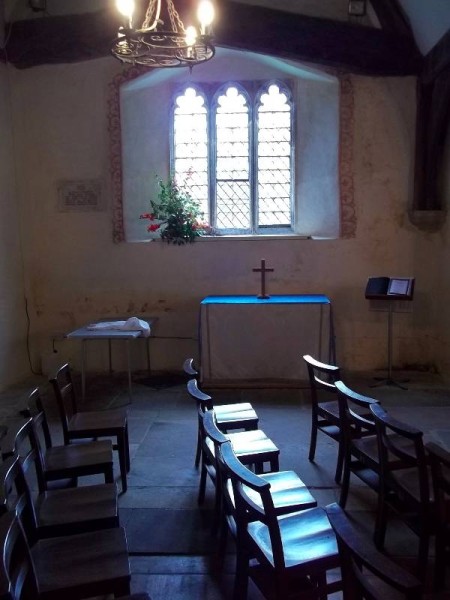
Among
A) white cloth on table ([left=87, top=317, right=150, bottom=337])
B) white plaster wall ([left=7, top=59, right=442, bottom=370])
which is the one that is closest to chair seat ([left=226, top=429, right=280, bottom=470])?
white cloth on table ([left=87, top=317, right=150, bottom=337])

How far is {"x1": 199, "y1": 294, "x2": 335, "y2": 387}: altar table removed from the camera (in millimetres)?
5316

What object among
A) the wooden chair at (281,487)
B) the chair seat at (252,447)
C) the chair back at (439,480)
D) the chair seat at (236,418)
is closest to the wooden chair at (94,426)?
the chair seat at (236,418)

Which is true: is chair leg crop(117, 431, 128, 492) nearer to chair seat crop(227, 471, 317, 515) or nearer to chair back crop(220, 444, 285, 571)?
chair seat crop(227, 471, 317, 515)

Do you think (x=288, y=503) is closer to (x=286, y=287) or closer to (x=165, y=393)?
(x=165, y=393)

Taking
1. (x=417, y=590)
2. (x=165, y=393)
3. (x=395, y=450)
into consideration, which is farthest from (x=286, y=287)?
(x=417, y=590)

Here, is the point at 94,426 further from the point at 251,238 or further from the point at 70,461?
the point at 251,238

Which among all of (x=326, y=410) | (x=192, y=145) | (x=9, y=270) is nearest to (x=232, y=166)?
(x=192, y=145)

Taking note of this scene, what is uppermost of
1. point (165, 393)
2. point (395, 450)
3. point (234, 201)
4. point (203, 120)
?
point (203, 120)

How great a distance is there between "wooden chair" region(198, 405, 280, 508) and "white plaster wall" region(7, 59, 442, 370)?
10.6 feet

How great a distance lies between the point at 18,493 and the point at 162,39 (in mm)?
2624

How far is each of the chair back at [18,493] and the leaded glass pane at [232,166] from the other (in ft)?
16.2

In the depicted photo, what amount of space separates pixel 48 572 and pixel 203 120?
220 inches

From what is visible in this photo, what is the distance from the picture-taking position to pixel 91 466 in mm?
2711

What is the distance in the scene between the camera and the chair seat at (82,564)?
5.81ft
